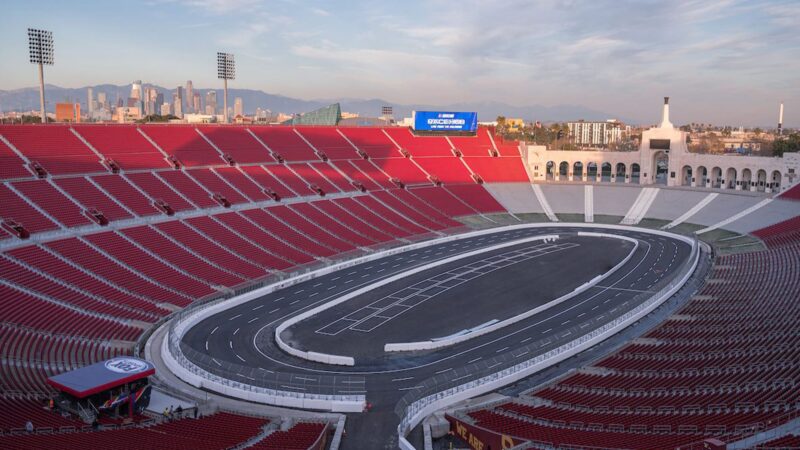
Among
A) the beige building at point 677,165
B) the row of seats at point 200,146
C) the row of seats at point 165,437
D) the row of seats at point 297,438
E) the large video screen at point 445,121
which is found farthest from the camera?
the large video screen at point 445,121

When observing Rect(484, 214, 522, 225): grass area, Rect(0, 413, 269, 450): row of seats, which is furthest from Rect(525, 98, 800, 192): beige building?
Rect(0, 413, 269, 450): row of seats

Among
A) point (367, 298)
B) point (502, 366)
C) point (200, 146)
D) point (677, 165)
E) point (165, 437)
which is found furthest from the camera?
point (677, 165)

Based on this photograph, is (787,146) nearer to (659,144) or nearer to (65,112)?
(659,144)

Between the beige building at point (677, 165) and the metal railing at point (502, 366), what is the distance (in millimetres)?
45608

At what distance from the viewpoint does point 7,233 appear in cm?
4041

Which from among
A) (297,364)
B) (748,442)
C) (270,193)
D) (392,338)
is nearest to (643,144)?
(270,193)

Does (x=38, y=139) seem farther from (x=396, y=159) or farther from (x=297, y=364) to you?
(x=396, y=159)

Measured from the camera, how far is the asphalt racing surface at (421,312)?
31.7 meters

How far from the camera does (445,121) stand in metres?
93.9

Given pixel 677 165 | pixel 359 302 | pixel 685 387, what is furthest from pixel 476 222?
pixel 685 387

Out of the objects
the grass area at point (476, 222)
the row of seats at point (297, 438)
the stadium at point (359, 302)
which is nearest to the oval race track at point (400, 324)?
the stadium at point (359, 302)

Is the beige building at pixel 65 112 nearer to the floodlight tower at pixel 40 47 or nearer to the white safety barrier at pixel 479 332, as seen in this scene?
the floodlight tower at pixel 40 47

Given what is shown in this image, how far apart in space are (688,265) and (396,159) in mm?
42369

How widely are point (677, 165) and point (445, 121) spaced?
3282cm
